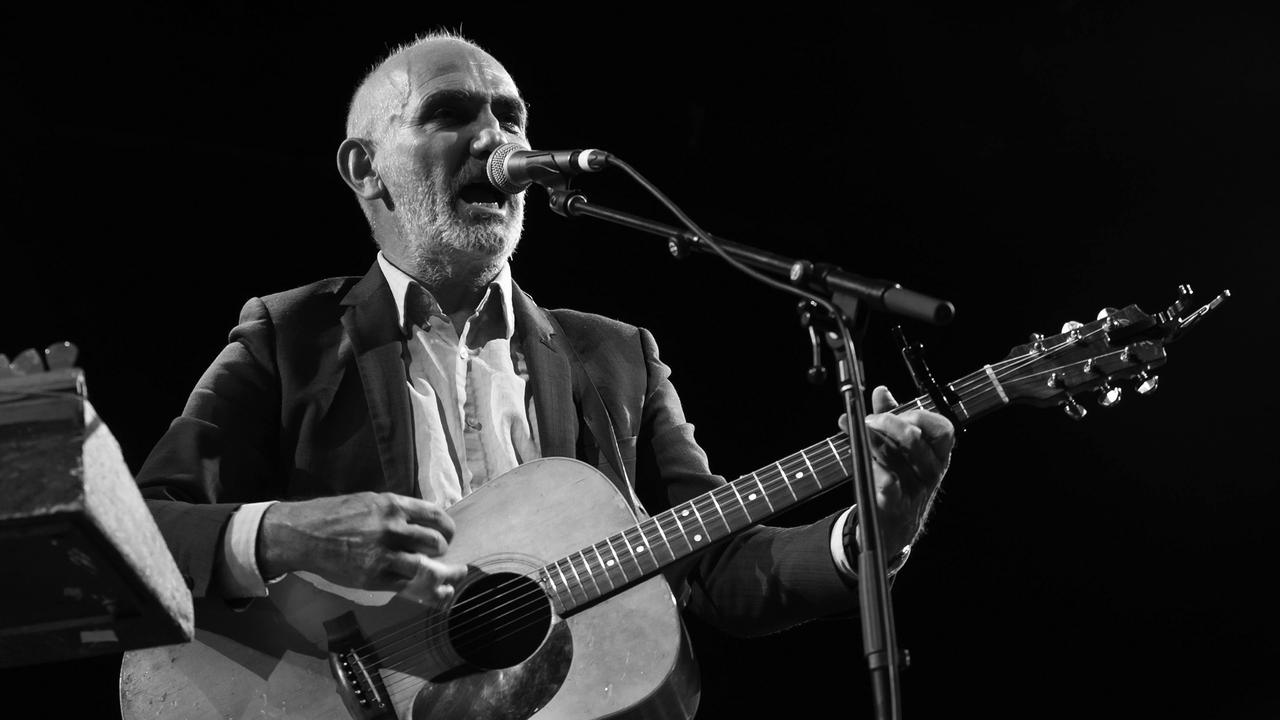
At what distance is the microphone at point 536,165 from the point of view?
2529mm

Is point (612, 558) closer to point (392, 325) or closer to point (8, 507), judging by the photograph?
point (392, 325)

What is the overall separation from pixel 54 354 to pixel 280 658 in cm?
125

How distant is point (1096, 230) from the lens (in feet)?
16.4

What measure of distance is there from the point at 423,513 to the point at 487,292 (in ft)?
3.35

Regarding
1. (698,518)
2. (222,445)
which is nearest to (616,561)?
(698,518)

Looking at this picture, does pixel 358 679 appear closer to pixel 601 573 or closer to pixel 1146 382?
pixel 601 573

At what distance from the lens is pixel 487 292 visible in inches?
142

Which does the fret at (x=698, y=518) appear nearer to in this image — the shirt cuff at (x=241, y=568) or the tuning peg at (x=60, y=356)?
the shirt cuff at (x=241, y=568)

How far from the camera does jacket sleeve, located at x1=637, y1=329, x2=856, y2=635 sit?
312 centimetres

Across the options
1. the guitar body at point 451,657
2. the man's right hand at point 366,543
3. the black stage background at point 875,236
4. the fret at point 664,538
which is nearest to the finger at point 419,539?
the man's right hand at point 366,543

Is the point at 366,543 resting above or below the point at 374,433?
below

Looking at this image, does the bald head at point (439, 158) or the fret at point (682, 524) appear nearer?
the fret at point (682, 524)

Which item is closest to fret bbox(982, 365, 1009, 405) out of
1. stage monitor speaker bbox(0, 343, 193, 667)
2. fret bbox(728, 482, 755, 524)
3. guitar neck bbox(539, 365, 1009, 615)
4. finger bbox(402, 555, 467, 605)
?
guitar neck bbox(539, 365, 1009, 615)

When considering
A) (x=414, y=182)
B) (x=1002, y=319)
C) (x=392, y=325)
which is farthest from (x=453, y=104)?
(x=1002, y=319)
